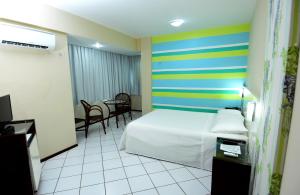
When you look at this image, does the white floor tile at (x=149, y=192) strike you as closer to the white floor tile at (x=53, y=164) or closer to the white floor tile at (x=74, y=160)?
the white floor tile at (x=74, y=160)

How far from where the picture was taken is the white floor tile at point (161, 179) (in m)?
2.10

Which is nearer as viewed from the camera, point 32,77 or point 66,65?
point 32,77

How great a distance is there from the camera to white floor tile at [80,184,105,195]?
6.32ft

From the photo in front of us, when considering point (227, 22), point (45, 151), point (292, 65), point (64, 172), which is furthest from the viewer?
point (227, 22)

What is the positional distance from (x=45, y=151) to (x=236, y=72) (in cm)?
398

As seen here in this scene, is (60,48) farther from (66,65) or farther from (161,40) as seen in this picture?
(161,40)

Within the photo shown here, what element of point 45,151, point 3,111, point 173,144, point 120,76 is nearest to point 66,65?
point 3,111

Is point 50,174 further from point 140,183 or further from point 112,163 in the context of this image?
point 140,183

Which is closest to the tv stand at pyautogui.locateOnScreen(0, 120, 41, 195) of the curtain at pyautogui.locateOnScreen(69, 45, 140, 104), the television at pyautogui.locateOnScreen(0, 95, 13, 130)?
the television at pyautogui.locateOnScreen(0, 95, 13, 130)

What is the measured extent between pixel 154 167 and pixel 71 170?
1254mm

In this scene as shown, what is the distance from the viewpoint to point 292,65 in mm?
735

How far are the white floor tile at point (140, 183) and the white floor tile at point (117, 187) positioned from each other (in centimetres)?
7

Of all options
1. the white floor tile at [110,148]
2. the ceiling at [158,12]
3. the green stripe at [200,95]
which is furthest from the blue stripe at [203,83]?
the white floor tile at [110,148]

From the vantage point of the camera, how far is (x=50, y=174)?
2299 mm
